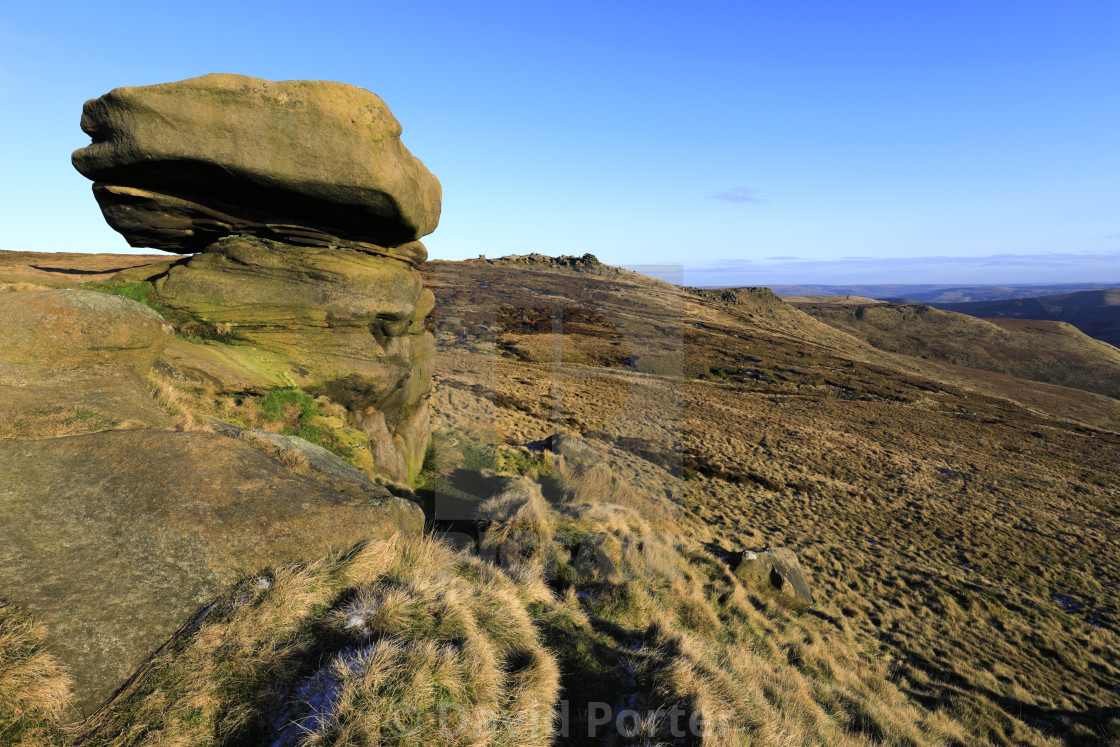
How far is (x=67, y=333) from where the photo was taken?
6.98m

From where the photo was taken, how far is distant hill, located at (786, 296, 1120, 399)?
85.1 m

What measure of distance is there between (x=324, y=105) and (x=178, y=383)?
6.77 metres

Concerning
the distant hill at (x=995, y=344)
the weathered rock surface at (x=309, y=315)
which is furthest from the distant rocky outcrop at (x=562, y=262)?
the weathered rock surface at (x=309, y=315)

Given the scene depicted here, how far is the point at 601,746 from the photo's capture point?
202 inches

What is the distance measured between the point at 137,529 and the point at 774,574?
1440cm

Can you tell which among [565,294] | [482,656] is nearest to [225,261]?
[482,656]

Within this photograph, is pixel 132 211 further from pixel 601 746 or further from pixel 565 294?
pixel 565 294

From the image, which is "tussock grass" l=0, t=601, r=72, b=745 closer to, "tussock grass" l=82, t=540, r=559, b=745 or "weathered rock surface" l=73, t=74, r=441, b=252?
"tussock grass" l=82, t=540, r=559, b=745

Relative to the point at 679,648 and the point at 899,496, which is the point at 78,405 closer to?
the point at 679,648

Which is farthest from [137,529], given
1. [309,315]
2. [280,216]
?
[280,216]

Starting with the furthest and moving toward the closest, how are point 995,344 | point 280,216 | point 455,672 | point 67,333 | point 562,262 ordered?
point 562,262 → point 995,344 → point 280,216 → point 67,333 → point 455,672

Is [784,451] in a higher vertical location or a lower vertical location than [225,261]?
lower

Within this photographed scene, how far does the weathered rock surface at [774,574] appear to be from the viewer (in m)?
13.3

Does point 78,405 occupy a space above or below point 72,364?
below
